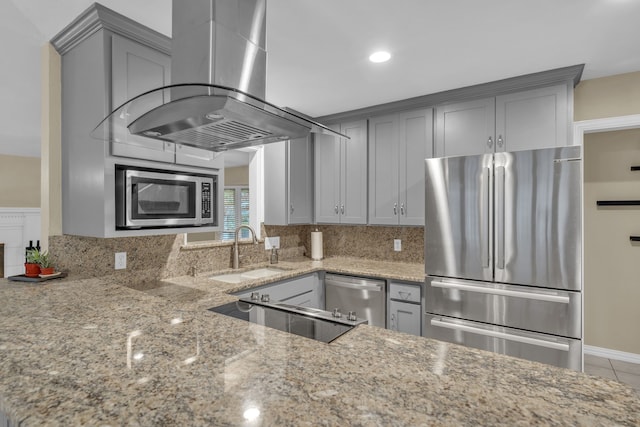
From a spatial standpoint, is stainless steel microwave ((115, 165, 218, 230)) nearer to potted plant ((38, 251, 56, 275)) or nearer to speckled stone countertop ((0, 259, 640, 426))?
potted plant ((38, 251, 56, 275))

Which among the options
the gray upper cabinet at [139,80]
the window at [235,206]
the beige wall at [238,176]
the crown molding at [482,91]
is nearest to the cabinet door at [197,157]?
the gray upper cabinet at [139,80]

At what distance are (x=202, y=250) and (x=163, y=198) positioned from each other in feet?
2.98

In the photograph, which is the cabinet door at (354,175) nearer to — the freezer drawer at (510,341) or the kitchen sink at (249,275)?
the kitchen sink at (249,275)

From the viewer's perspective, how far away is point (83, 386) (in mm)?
775

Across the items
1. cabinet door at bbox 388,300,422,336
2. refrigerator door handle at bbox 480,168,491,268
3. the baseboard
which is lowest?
the baseboard

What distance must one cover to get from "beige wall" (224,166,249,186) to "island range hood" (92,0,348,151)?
14.9ft

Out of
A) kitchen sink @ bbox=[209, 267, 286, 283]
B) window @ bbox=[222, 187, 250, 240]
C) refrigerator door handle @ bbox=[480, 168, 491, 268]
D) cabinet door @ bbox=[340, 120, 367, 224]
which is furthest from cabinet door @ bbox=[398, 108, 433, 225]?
window @ bbox=[222, 187, 250, 240]

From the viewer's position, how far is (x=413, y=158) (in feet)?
10.1

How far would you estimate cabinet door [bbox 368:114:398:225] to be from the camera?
318 cm

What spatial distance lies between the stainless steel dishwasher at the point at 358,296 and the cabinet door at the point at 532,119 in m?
1.55

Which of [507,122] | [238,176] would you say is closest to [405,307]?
[507,122]

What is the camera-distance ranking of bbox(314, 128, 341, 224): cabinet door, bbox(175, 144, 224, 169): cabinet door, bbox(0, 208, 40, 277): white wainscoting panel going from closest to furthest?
bbox(175, 144, 224, 169): cabinet door, bbox(314, 128, 341, 224): cabinet door, bbox(0, 208, 40, 277): white wainscoting panel

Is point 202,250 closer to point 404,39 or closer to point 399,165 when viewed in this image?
point 399,165

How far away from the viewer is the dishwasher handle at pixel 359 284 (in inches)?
115
